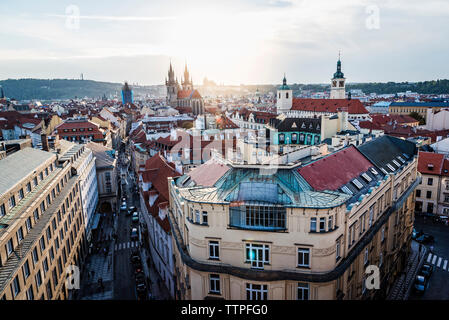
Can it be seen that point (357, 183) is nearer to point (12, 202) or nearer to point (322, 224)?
point (322, 224)

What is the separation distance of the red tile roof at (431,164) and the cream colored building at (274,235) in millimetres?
34833

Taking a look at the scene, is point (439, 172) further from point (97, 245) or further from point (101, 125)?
point (101, 125)

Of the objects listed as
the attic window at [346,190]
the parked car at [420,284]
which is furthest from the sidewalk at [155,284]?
the parked car at [420,284]

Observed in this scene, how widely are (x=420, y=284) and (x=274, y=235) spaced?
24931mm

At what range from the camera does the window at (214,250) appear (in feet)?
73.5

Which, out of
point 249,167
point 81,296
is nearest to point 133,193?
point 81,296

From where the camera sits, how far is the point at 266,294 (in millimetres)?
21531

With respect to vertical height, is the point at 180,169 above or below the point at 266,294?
above

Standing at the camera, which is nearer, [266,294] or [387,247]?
[266,294]

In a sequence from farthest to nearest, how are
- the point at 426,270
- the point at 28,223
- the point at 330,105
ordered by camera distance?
the point at 330,105 < the point at 426,270 < the point at 28,223

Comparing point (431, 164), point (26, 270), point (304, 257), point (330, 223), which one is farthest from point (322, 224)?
point (431, 164)

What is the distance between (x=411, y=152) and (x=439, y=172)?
16.2 metres

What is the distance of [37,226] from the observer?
29141 millimetres
